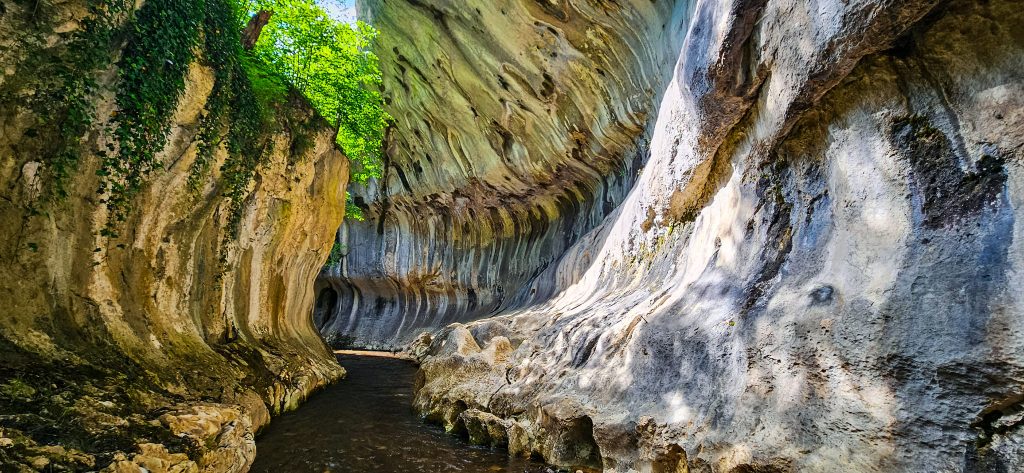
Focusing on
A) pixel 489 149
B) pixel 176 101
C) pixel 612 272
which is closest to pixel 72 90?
pixel 176 101

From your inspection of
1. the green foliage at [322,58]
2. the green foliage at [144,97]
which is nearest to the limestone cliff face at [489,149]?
the green foliage at [322,58]

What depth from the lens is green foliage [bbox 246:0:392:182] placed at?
10.9 m

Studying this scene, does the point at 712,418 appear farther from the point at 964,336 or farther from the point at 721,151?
the point at 721,151

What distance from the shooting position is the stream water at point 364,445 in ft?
14.8

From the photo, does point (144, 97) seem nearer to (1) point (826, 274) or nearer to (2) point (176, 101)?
(2) point (176, 101)

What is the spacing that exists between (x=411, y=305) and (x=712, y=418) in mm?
19619

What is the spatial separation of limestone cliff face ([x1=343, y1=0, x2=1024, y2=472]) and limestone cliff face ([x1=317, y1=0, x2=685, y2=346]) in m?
6.71

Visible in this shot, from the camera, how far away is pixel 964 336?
233 cm

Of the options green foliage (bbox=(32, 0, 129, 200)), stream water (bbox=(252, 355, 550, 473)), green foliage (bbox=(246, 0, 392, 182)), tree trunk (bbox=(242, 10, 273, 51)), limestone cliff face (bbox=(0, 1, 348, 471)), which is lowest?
stream water (bbox=(252, 355, 550, 473))

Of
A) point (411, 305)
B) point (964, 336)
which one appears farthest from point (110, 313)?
point (411, 305)

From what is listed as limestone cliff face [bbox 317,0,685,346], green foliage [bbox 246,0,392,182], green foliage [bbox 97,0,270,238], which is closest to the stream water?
green foliage [bbox 97,0,270,238]

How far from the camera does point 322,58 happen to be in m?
12.1

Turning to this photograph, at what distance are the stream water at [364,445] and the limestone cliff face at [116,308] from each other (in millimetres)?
353

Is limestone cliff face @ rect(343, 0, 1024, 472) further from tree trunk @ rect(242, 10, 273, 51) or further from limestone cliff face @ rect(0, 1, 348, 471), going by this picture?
tree trunk @ rect(242, 10, 273, 51)
